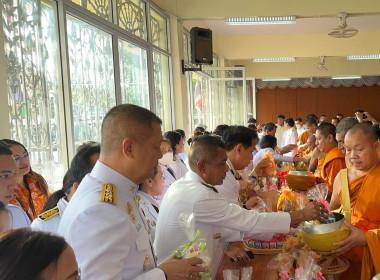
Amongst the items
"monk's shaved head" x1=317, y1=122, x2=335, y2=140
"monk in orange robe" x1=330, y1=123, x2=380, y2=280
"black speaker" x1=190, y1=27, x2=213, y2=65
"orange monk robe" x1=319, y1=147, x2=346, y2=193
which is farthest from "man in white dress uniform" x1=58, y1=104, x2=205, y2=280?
"black speaker" x1=190, y1=27, x2=213, y2=65

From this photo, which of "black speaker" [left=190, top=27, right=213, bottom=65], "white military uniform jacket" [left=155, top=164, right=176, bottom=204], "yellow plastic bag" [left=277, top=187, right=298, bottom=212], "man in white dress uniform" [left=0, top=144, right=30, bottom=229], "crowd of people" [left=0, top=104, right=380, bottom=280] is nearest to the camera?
"crowd of people" [left=0, top=104, right=380, bottom=280]

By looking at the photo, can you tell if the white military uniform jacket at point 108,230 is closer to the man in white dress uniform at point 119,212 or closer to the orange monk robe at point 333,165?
the man in white dress uniform at point 119,212

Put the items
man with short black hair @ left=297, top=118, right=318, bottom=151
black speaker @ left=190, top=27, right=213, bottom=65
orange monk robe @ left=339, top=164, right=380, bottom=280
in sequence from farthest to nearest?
1. man with short black hair @ left=297, top=118, right=318, bottom=151
2. black speaker @ left=190, top=27, right=213, bottom=65
3. orange monk robe @ left=339, top=164, right=380, bottom=280

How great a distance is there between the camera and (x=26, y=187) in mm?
2402

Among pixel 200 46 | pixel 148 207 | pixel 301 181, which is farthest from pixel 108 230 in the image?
pixel 200 46

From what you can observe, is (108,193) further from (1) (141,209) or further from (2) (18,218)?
(2) (18,218)

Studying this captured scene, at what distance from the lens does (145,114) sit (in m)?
1.35

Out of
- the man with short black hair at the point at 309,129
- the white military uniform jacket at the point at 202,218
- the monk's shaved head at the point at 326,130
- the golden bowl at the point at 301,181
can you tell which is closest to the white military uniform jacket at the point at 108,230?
the white military uniform jacket at the point at 202,218

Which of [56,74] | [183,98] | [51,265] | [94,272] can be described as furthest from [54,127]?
[183,98]

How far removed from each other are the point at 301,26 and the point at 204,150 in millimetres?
8367

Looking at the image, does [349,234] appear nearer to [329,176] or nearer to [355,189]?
[355,189]

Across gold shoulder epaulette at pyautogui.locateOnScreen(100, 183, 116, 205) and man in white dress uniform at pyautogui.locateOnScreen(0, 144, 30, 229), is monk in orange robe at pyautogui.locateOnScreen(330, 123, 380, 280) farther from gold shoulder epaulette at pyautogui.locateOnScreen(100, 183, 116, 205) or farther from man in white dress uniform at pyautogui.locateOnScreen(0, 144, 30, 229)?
man in white dress uniform at pyautogui.locateOnScreen(0, 144, 30, 229)

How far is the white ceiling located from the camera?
8.65 m

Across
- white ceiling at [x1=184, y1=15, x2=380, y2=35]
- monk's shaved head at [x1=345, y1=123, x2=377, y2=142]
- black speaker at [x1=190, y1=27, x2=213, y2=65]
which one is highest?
white ceiling at [x1=184, y1=15, x2=380, y2=35]
